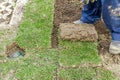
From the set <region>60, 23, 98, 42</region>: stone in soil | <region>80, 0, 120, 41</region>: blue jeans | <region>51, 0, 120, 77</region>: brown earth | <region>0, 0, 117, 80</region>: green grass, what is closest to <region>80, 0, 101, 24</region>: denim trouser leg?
<region>80, 0, 120, 41</region>: blue jeans

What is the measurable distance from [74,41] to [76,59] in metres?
0.29

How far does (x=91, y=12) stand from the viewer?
11.4ft

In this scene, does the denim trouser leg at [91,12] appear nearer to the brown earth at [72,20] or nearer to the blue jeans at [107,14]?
the blue jeans at [107,14]

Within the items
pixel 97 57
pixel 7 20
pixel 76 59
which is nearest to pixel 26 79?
pixel 76 59

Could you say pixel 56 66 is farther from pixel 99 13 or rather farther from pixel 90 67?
pixel 99 13

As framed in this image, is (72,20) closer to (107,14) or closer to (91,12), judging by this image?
(91,12)

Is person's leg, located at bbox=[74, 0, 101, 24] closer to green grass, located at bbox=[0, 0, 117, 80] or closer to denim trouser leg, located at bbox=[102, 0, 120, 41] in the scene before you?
denim trouser leg, located at bbox=[102, 0, 120, 41]

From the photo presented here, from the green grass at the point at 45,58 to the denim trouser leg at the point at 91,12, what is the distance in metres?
0.41

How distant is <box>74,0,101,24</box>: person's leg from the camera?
3.41m

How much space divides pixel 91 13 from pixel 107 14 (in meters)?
0.38

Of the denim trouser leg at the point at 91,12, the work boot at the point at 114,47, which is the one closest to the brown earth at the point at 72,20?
the work boot at the point at 114,47

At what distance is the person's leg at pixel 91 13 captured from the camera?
11.2ft

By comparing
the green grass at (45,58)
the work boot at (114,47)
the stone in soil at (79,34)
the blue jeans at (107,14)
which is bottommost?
the green grass at (45,58)

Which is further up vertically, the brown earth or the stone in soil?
the stone in soil
